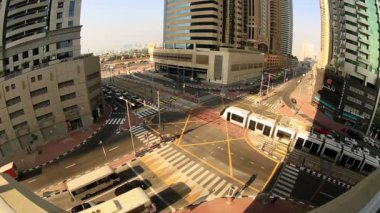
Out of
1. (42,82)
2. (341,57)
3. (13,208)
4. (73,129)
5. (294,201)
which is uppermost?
(341,57)

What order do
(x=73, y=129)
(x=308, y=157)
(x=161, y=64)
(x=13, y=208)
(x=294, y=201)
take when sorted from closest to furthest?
(x=13, y=208) < (x=294, y=201) < (x=308, y=157) < (x=73, y=129) < (x=161, y=64)

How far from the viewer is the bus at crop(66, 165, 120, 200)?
3866 centimetres

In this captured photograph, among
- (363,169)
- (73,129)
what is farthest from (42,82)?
(363,169)

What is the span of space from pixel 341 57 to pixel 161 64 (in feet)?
316

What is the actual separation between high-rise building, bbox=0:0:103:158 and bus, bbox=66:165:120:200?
24.6 meters

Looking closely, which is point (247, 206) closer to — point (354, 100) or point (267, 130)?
point (267, 130)

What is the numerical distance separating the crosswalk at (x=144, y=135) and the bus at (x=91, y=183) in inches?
583

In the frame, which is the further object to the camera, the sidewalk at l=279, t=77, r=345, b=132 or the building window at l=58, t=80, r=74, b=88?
the sidewalk at l=279, t=77, r=345, b=132

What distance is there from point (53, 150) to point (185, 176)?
31.1m

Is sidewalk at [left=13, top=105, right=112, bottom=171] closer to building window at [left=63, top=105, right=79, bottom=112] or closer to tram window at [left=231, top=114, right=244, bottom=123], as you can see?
building window at [left=63, top=105, right=79, bottom=112]

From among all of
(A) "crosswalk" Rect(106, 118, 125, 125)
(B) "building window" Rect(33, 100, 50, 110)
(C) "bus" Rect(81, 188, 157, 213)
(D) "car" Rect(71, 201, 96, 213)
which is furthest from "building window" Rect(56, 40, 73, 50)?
(C) "bus" Rect(81, 188, 157, 213)

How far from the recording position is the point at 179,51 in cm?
13250

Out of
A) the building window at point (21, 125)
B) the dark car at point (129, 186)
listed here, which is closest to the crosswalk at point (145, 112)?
the building window at point (21, 125)

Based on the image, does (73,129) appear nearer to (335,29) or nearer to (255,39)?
(335,29)
